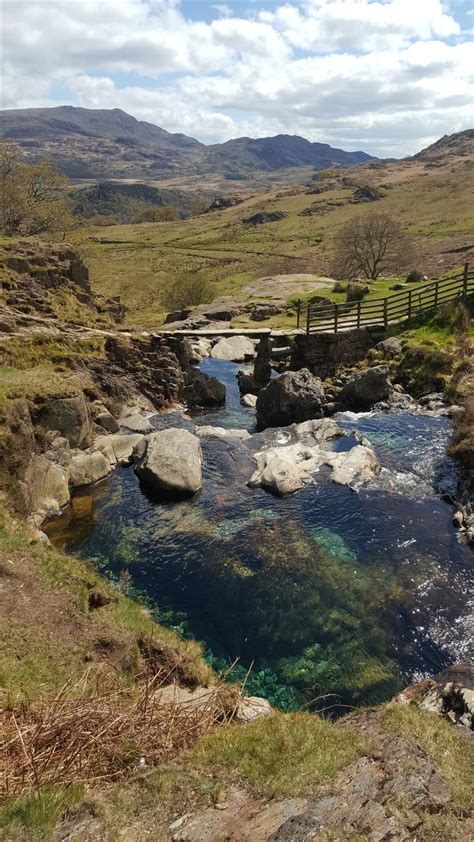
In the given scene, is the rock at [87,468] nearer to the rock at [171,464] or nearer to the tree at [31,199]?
the rock at [171,464]

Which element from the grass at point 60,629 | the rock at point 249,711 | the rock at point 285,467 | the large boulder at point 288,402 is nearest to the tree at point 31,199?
the large boulder at point 288,402

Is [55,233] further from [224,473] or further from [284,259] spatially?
[284,259]

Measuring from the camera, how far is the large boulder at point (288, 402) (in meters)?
30.8

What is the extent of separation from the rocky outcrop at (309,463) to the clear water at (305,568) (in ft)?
1.80

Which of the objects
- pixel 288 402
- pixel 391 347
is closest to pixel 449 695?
pixel 288 402

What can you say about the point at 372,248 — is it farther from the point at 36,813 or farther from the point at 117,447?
the point at 36,813

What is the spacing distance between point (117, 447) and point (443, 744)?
67.4 ft

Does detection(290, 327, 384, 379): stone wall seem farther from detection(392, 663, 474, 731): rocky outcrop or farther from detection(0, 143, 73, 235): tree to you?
detection(0, 143, 73, 235): tree

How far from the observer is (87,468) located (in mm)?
22844

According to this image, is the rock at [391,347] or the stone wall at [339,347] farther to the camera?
the stone wall at [339,347]

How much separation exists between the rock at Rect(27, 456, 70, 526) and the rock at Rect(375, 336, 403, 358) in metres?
25.6

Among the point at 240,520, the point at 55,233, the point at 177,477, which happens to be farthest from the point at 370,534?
the point at 55,233

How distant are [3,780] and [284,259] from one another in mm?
121018

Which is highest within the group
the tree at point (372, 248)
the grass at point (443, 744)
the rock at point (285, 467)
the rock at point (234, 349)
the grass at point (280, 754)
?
the tree at point (372, 248)
